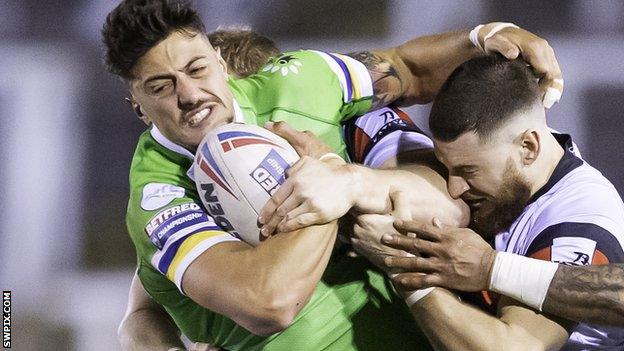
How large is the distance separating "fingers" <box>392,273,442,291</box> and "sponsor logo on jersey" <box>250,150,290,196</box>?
28 cm

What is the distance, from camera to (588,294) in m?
1.81

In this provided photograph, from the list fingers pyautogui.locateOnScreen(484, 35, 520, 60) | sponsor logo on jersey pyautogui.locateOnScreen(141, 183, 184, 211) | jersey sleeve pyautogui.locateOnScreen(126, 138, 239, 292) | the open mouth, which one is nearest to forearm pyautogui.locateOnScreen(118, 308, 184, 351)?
jersey sleeve pyautogui.locateOnScreen(126, 138, 239, 292)

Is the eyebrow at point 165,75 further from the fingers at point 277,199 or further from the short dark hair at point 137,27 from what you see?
the fingers at point 277,199

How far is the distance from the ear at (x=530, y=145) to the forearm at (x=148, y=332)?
0.95 meters

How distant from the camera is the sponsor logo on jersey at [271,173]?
175cm

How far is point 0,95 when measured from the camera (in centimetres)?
323

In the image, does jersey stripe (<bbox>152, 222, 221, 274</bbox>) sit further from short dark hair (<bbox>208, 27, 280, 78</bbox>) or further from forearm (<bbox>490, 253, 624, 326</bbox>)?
short dark hair (<bbox>208, 27, 280, 78</bbox>)

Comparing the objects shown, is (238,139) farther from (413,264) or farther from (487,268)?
(487,268)

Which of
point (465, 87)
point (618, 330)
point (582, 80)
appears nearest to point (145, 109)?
point (465, 87)

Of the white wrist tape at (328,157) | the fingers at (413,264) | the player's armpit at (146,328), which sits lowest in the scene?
the player's armpit at (146,328)
